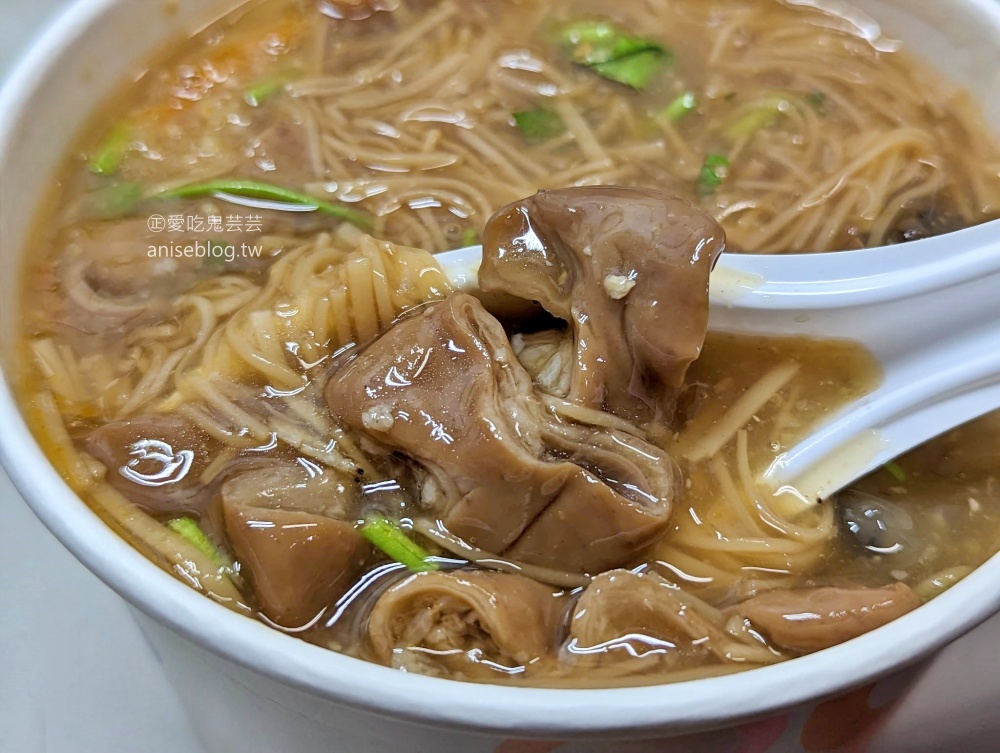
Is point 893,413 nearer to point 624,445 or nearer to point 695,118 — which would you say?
point 624,445

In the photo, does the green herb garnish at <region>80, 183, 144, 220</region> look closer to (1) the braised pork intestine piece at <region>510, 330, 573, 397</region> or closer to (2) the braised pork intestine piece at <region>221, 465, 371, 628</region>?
(2) the braised pork intestine piece at <region>221, 465, 371, 628</region>

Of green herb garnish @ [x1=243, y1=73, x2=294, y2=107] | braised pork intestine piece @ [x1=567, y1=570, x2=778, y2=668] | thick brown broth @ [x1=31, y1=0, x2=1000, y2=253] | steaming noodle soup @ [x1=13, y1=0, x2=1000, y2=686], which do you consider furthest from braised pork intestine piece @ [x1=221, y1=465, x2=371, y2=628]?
green herb garnish @ [x1=243, y1=73, x2=294, y2=107]

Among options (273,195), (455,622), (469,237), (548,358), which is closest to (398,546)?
(455,622)

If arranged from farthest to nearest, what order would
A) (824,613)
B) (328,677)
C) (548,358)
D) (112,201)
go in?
(112,201) < (548,358) < (824,613) < (328,677)

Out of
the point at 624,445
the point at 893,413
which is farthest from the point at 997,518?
the point at 624,445

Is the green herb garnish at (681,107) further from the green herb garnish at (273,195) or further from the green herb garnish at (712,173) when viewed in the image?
the green herb garnish at (273,195)

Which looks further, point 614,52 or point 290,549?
point 614,52

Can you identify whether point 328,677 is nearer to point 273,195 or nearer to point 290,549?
point 290,549
